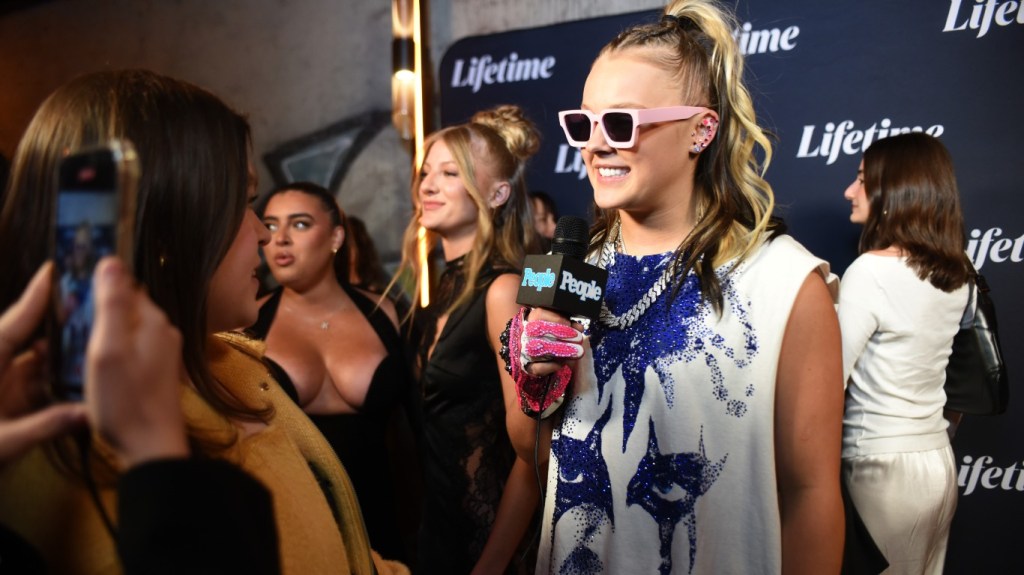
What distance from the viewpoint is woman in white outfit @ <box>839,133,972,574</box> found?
2689mm

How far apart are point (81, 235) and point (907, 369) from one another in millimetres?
2778

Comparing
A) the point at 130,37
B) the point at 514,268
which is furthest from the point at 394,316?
the point at 130,37

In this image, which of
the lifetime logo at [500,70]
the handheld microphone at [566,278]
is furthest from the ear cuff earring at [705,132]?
the lifetime logo at [500,70]

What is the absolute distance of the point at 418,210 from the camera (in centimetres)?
297

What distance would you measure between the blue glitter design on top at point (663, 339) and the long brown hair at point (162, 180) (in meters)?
0.80

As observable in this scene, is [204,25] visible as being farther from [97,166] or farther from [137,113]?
[97,166]

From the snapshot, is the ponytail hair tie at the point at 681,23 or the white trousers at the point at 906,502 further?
the white trousers at the point at 906,502

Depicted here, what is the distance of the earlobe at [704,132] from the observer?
5.31 ft

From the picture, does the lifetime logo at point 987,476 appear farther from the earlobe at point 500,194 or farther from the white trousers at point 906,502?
the earlobe at point 500,194

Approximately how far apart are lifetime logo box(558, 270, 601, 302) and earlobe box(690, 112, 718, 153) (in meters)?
0.41

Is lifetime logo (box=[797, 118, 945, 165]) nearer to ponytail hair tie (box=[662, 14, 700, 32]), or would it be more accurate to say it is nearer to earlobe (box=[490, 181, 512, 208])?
earlobe (box=[490, 181, 512, 208])

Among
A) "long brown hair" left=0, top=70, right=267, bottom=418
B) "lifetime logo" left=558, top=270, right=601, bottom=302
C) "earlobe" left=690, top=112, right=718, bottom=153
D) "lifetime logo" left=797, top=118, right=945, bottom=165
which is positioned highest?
"lifetime logo" left=797, top=118, right=945, bottom=165

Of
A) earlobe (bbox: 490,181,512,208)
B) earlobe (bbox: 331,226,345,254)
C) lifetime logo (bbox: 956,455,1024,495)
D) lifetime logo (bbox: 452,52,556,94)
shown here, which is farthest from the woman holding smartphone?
lifetime logo (bbox: 956,455,1024,495)

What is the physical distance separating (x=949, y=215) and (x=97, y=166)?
2.98 meters
